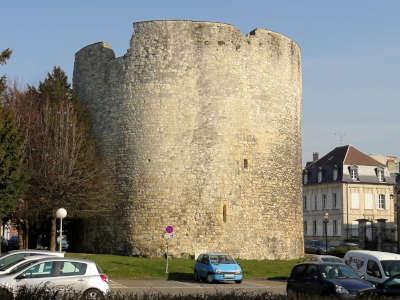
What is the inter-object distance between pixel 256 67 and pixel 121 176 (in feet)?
24.8

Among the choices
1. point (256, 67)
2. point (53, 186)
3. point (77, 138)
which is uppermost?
point (256, 67)

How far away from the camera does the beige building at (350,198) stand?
5947 cm

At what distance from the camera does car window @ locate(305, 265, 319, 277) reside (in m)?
15.5

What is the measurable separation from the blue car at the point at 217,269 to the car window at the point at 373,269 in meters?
5.98

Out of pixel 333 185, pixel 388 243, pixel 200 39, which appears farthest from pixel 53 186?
pixel 333 185

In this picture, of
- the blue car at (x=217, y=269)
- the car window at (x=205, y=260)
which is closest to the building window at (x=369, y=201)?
the blue car at (x=217, y=269)

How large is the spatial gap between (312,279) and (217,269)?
Answer: 25.9 ft

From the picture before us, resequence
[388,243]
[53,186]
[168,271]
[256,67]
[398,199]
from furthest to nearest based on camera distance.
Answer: [398,199] < [388,243] < [256,67] < [53,186] < [168,271]

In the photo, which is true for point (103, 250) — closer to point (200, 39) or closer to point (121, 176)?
point (121, 176)

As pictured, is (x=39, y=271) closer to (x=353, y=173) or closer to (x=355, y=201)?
(x=353, y=173)

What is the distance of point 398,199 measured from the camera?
58.3 meters

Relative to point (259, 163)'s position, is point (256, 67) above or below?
above

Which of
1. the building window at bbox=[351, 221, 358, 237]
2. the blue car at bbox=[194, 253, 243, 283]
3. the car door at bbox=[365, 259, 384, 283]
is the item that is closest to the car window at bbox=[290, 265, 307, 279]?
the car door at bbox=[365, 259, 384, 283]

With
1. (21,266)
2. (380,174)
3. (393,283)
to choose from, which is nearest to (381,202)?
(380,174)
